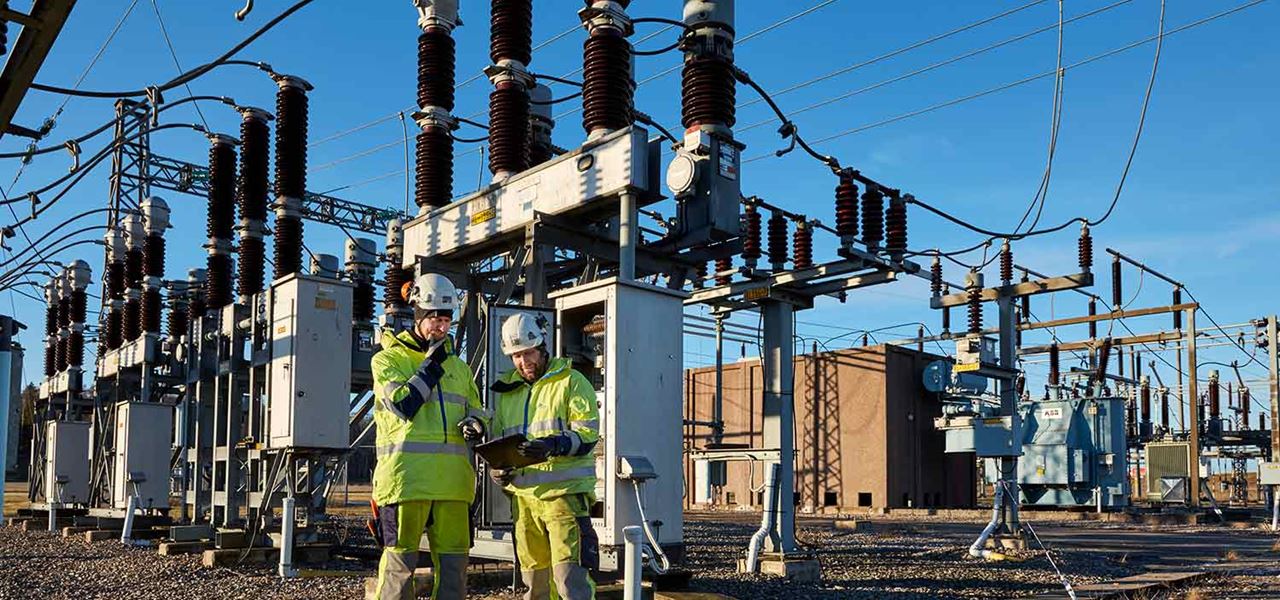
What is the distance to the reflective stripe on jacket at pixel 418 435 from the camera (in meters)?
4.84

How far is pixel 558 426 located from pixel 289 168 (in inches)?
304

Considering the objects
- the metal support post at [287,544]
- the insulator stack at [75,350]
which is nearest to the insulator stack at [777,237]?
the metal support post at [287,544]

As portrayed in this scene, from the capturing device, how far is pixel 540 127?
10.7 m

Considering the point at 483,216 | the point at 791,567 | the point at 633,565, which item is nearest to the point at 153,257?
the point at 483,216

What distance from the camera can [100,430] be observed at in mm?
16750

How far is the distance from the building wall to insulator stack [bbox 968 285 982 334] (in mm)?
10336

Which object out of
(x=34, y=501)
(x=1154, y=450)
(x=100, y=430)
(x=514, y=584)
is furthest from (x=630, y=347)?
(x=1154, y=450)

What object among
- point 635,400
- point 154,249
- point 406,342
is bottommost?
point 635,400

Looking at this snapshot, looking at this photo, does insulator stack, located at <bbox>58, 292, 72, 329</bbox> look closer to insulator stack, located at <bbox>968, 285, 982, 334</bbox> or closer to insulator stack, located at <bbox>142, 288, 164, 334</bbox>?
insulator stack, located at <bbox>142, 288, 164, 334</bbox>

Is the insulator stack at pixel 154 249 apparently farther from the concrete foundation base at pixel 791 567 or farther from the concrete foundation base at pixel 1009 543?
the concrete foundation base at pixel 1009 543

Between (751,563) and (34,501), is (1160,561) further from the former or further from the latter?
(34,501)

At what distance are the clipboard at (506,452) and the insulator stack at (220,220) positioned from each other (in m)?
9.28

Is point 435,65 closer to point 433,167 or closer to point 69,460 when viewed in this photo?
point 433,167

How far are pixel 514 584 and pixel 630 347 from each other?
161cm
